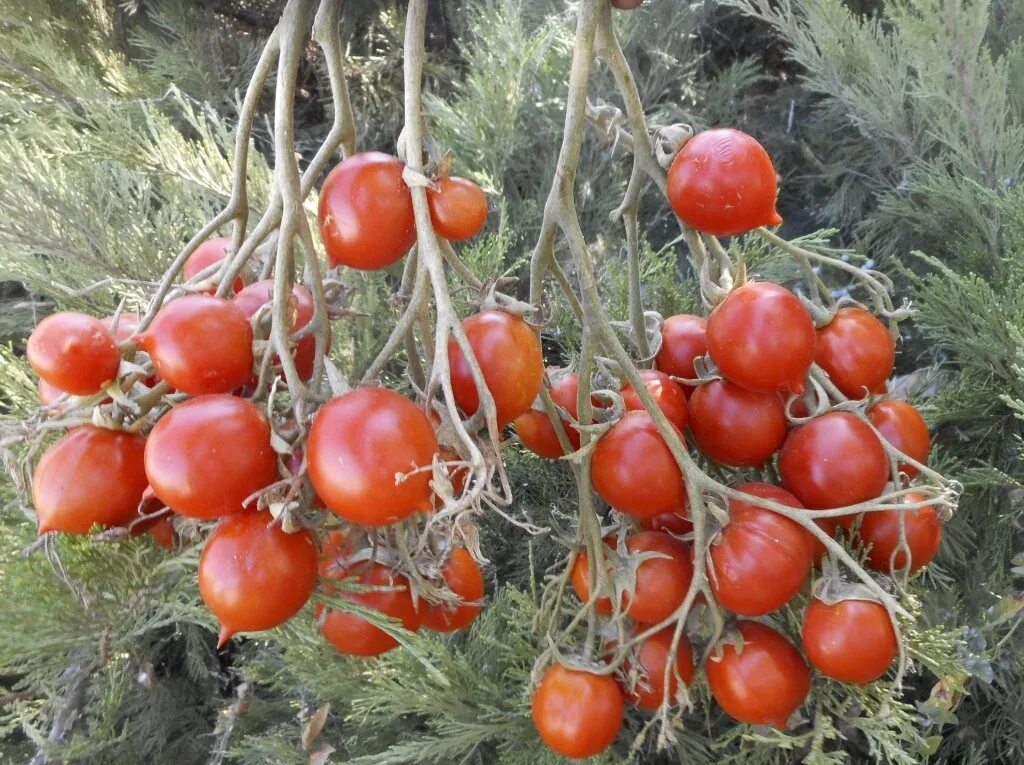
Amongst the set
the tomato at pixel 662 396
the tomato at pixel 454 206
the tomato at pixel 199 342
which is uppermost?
the tomato at pixel 454 206

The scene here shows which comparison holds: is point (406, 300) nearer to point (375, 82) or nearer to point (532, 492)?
point (532, 492)

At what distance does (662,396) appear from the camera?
1.65 feet

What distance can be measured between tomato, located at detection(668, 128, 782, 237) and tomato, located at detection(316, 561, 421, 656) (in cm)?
29

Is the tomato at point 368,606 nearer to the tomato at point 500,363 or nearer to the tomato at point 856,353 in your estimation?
the tomato at point 500,363

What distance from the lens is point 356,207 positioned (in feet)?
1.24

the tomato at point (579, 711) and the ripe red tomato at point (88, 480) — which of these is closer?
the ripe red tomato at point (88, 480)

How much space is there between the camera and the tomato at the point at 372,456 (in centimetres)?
31

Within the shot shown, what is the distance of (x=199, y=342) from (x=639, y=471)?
0.88 feet

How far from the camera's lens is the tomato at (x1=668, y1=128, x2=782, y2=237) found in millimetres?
455

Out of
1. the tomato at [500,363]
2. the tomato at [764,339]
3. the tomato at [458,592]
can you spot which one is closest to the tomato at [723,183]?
the tomato at [764,339]

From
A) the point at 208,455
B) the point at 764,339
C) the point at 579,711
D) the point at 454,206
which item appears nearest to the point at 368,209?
the point at 454,206

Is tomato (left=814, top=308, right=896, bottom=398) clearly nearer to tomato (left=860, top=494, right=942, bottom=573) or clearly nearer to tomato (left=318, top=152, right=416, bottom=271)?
tomato (left=860, top=494, right=942, bottom=573)

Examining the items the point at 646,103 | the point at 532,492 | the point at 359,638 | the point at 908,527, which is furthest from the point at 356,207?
the point at 646,103

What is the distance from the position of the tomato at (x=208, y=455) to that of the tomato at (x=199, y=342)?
0.01 meters
